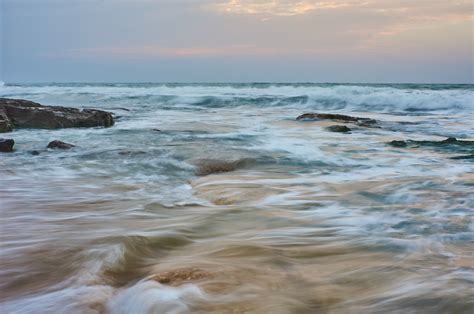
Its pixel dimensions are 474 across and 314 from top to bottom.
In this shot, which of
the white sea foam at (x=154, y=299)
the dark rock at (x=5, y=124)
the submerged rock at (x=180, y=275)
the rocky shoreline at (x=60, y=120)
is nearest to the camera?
the white sea foam at (x=154, y=299)

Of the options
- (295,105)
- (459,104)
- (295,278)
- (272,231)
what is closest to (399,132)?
(272,231)

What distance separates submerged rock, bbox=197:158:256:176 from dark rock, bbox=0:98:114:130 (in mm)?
6407

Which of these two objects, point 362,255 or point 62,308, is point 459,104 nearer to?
point 362,255

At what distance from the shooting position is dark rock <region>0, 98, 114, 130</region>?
12.0 m

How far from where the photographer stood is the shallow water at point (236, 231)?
274cm

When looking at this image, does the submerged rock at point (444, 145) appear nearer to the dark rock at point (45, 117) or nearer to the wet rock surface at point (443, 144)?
the wet rock surface at point (443, 144)

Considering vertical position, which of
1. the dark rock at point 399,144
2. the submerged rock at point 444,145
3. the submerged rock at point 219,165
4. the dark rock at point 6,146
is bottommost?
the submerged rock at point 444,145

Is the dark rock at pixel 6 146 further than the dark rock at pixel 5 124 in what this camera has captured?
No

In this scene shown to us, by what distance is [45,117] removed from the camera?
12.1 m

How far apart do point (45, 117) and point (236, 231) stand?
31.0 ft

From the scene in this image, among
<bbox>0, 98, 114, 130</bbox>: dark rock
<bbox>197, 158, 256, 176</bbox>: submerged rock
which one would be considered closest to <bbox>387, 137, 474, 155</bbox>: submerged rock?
<bbox>197, 158, 256, 176</bbox>: submerged rock

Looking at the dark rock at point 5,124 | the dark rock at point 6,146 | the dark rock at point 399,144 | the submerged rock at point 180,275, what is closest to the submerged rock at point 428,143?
the dark rock at point 399,144

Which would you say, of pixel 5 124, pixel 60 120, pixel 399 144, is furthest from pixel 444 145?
pixel 5 124

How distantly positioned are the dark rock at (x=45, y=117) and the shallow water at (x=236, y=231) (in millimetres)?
3714
